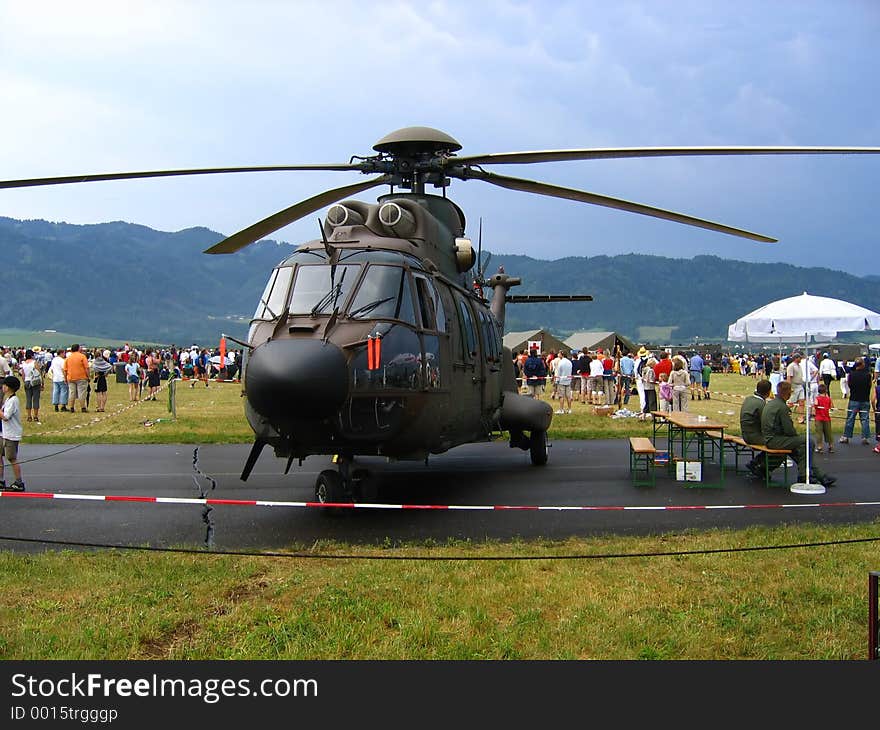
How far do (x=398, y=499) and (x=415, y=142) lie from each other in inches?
183

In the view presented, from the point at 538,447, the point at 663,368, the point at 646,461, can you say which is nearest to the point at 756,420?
the point at 646,461

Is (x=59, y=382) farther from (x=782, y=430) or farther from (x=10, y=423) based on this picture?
(x=782, y=430)

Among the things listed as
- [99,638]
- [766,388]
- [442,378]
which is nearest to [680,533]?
[442,378]

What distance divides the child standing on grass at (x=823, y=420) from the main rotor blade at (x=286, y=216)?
8.64m

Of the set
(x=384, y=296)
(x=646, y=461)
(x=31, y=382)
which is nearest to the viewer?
(x=384, y=296)

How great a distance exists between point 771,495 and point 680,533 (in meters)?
3.17

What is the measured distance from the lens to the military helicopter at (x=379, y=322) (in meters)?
7.58

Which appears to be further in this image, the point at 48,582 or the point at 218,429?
the point at 218,429

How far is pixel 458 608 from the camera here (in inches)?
208

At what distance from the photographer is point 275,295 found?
8.70 m

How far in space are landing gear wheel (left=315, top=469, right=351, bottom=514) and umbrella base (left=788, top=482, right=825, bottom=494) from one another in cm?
582

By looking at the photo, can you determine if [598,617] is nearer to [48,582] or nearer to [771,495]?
[48,582]

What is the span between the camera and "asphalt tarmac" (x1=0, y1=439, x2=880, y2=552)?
7.96 metres

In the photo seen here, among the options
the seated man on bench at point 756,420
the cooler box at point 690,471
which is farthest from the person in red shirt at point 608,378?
the cooler box at point 690,471
